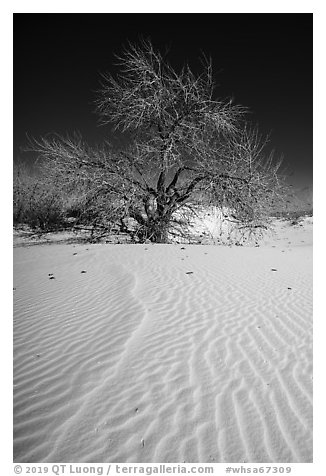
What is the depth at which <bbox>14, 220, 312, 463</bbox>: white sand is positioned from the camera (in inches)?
83.9

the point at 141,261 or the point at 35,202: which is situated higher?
the point at 35,202

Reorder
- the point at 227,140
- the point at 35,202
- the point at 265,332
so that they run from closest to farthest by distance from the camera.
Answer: the point at 265,332 → the point at 227,140 → the point at 35,202

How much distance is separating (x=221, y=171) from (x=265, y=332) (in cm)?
948

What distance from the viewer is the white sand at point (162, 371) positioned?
2131mm

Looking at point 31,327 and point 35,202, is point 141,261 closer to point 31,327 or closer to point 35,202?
point 31,327

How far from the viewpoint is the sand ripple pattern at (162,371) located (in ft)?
6.99

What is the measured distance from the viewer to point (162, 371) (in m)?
2.90

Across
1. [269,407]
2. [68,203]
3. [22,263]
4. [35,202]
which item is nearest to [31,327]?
[269,407]

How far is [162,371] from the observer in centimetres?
290

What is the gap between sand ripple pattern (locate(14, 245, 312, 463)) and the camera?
2131 millimetres

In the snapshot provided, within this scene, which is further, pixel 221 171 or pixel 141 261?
pixel 221 171
